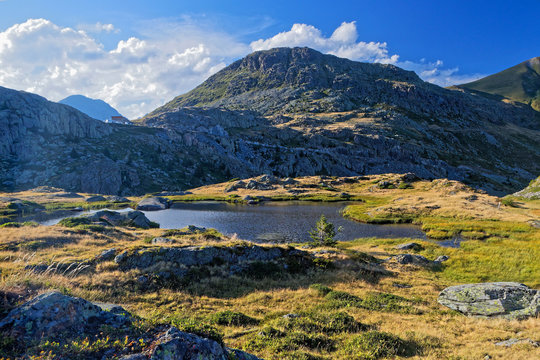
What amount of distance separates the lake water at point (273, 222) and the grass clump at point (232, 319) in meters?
39.9

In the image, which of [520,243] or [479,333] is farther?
[520,243]

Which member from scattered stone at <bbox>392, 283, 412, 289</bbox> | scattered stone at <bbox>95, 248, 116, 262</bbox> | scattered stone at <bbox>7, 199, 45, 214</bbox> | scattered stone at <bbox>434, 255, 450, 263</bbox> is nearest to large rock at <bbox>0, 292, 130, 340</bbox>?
scattered stone at <bbox>95, 248, 116, 262</bbox>

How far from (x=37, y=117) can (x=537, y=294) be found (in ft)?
643

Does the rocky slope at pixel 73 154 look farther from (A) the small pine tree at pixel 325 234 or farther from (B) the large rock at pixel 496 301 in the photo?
(B) the large rock at pixel 496 301

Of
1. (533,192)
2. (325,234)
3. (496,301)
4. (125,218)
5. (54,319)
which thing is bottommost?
(325,234)

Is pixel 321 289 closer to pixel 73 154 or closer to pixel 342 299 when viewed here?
pixel 342 299

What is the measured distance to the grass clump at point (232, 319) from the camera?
45.0 ft

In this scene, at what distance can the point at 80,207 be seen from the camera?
3292 inches

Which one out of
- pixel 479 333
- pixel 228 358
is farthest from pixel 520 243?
pixel 228 358

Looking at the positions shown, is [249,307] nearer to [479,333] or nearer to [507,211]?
[479,333]

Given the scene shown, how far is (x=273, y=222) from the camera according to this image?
7175 centimetres

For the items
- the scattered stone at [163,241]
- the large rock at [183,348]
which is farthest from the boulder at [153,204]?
the large rock at [183,348]

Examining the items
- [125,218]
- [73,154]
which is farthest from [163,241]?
[73,154]

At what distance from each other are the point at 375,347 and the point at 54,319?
1121 centimetres
